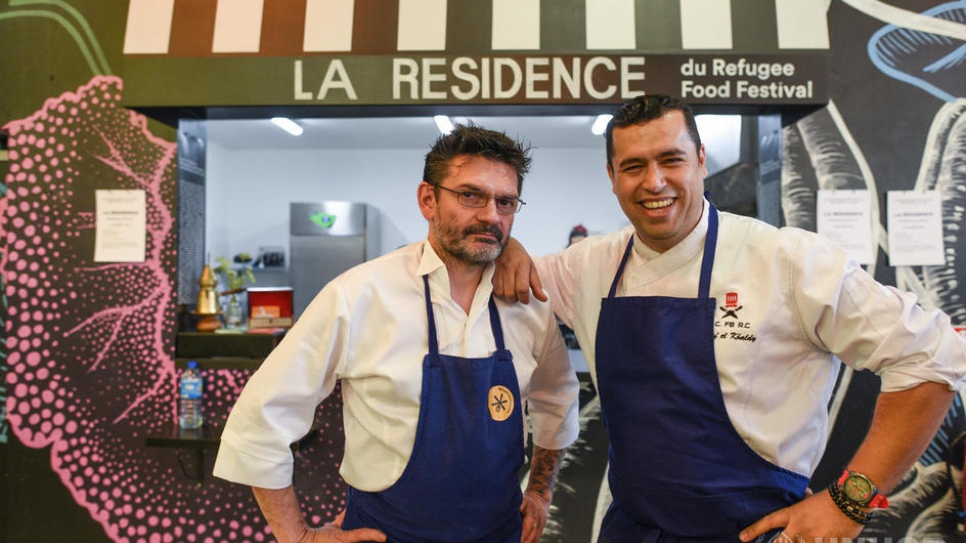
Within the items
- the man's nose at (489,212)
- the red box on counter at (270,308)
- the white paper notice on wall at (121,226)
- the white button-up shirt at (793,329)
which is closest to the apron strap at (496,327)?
the man's nose at (489,212)

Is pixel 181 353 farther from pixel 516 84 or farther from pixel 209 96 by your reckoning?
pixel 516 84

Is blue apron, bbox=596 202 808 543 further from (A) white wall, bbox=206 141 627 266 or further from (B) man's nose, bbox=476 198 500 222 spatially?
(A) white wall, bbox=206 141 627 266

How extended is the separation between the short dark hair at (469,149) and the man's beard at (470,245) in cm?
14

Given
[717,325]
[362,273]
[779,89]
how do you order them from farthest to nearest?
1. [779,89]
2. [362,273]
3. [717,325]

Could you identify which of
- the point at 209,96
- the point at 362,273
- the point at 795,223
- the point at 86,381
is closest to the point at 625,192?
the point at 362,273

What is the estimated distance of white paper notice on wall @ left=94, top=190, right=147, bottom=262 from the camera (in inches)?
101

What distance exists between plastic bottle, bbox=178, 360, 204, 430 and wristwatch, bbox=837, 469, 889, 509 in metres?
2.35

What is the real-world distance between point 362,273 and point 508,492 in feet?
2.22

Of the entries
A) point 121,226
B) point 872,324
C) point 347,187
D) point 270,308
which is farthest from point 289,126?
point 872,324

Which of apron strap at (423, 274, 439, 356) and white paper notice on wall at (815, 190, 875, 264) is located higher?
white paper notice on wall at (815, 190, 875, 264)

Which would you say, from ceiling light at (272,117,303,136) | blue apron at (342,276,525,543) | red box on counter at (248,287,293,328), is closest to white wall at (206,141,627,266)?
ceiling light at (272,117,303,136)

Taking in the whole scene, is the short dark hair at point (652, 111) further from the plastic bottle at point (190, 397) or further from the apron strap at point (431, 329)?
the plastic bottle at point (190, 397)

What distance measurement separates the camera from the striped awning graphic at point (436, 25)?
2.32 meters

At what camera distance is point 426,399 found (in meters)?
1.39
